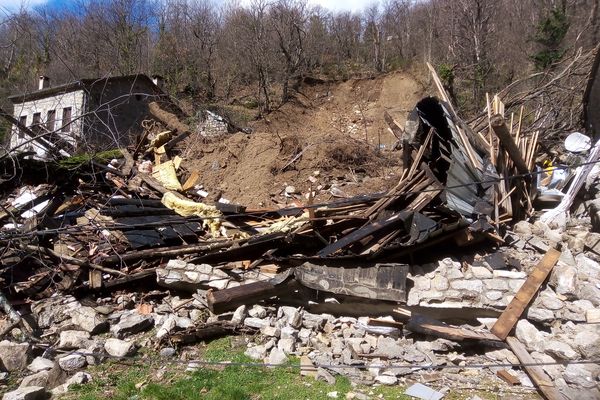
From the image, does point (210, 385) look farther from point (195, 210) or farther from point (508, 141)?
point (508, 141)

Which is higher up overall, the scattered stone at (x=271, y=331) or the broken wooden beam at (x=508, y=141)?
the broken wooden beam at (x=508, y=141)

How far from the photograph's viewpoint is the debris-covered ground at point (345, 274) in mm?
5750

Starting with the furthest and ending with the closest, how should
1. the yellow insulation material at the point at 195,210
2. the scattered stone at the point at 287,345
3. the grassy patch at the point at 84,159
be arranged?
1. the grassy patch at the point at 84,159
2. the yellow insulation material at the point at 195,210
3. the scattered stone at the point at 287,345

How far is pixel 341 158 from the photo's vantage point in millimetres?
11125

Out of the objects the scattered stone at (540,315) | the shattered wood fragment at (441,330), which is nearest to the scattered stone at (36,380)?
the shattered wood fragment at (441,330)

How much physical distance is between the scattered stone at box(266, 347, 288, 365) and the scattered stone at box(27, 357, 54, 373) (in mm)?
2518

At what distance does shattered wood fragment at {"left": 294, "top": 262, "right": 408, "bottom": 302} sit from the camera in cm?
650

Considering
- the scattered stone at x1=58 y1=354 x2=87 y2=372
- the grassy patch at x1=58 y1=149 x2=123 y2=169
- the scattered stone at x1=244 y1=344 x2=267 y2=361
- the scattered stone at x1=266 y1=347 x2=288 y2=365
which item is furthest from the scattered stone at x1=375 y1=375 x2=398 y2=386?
the grassy patch at x1=58 y1=149 x2=123 y2=169

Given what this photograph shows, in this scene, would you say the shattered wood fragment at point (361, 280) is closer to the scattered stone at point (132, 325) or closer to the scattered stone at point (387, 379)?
the scattered stone at point (387, 379)

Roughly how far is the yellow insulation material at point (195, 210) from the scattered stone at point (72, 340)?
2.55 meters

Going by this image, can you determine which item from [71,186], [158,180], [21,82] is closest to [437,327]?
[158,180]

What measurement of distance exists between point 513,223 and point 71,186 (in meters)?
8.26

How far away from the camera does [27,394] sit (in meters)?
4.84

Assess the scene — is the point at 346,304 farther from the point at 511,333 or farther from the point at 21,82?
the point at 21,82
